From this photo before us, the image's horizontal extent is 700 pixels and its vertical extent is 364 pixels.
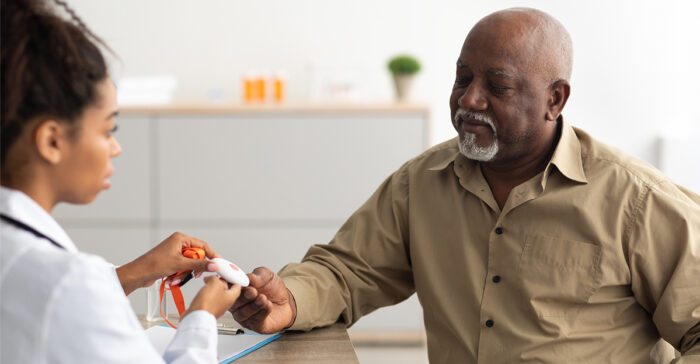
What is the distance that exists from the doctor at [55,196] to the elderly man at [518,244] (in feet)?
1.49

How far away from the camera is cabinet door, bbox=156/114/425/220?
148 inches

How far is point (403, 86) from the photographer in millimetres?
3791

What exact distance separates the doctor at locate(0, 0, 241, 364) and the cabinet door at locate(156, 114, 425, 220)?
2687mm

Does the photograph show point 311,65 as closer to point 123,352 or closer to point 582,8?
point 582,8

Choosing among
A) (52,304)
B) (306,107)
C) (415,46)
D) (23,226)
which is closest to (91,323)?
(52,304)

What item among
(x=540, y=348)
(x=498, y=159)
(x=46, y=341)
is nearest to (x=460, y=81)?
(x=498, y=159)

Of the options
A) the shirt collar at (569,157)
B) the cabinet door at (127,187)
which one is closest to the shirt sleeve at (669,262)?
the shirt collar at (569,157)

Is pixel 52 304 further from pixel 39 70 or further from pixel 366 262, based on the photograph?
pixel 366 262

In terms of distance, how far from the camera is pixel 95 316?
0.94 metres

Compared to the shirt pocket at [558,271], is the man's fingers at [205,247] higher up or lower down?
higher up

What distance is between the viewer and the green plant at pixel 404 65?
3.76 metres

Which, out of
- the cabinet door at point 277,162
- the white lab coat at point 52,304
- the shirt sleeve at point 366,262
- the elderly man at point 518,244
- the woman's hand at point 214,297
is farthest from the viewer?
the cabinet door at point 277,162

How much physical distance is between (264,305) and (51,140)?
57cm

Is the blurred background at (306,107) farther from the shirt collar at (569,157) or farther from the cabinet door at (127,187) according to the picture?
the shirt collar at (569,157)
